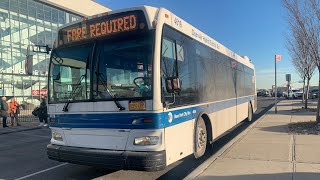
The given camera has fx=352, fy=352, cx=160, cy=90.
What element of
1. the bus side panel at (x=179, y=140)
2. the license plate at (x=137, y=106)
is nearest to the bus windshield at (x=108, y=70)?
the license plate at (x=137, y=106)

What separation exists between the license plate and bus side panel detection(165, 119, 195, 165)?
60 cm

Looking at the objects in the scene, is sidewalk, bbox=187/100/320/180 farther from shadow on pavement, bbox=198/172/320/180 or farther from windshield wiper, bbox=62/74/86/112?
windshield wiper, bbox=62/74/86/112

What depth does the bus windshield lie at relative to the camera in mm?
6019

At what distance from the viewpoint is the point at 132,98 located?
19.5 feet

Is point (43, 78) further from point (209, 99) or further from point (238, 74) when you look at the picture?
point (209, 99)

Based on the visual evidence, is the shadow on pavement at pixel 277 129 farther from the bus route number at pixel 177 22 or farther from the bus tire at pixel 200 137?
the bus route number at pixel 177 22

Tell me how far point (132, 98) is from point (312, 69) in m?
21.7

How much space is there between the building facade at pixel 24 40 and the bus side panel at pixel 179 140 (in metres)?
28.1

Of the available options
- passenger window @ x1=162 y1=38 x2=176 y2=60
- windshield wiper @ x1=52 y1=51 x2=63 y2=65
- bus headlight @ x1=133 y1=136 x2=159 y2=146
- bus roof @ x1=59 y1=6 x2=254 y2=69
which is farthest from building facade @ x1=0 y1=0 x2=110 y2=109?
bus headlight @ x1=133 y1=136 x2=159 y2=146

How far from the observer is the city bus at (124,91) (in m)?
5.88

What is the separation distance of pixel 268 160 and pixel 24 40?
32535 mm

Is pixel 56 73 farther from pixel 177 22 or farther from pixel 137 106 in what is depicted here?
pixel 177 22

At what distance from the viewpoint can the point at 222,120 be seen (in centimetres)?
1017

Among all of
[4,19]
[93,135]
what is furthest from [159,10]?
[4,19]
